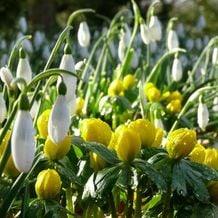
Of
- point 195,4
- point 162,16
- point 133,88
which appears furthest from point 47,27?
point 133,88

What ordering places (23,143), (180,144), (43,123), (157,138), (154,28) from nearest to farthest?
(23,143), (180,144), (43,123), (157,138), (154,28)

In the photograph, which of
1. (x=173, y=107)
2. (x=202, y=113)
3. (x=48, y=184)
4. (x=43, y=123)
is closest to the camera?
(x=48, y=184)

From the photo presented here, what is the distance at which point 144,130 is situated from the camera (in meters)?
2.11

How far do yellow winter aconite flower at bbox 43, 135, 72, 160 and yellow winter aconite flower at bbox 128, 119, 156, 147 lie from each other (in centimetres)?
19

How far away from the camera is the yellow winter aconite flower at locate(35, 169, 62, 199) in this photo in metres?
1.91

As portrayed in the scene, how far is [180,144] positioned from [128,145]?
5.9 inches

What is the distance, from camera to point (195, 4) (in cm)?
1680

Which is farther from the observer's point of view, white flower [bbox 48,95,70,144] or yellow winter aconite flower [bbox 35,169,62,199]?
yellow winter aconite flower [bbox 35,169,62,199]

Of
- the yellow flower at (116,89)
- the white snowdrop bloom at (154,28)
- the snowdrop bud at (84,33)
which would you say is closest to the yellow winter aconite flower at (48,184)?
the snowdrop bud at (84,33)

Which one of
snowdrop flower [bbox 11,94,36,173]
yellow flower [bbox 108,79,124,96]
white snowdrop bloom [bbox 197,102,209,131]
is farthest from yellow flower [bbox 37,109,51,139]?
yellow flower [bbox 108,79,124,96]

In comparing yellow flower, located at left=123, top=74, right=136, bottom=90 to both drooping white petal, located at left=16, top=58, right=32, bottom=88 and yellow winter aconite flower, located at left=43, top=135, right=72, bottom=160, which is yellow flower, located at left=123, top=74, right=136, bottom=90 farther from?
yellow winter aconite flower, located at left=43, top=135, right=72, bottom=160

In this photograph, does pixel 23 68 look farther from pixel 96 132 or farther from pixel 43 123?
pixel 96 132

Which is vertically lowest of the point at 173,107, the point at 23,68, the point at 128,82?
the point at 173,107

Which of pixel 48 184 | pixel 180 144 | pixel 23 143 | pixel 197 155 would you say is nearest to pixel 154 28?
pixel 197 155
